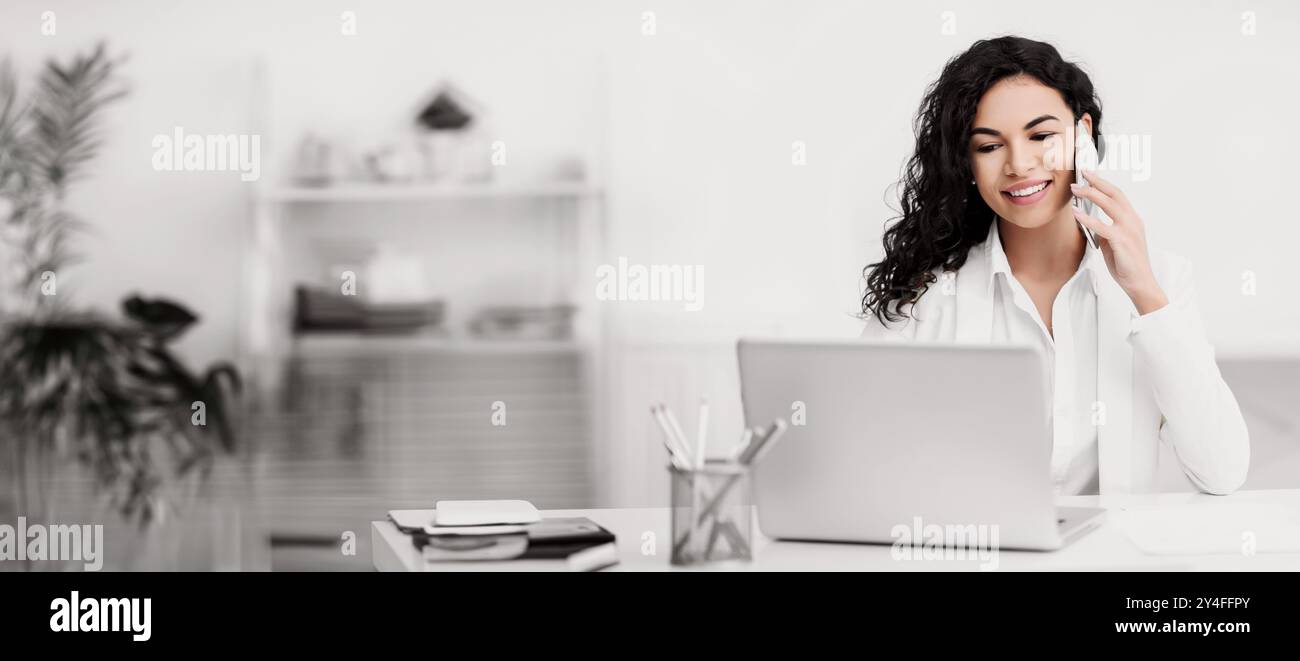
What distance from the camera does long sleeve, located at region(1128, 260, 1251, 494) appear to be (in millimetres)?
1575

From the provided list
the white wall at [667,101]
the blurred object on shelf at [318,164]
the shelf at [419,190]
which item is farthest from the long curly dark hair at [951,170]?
the blurred object on shelf at [318,164]

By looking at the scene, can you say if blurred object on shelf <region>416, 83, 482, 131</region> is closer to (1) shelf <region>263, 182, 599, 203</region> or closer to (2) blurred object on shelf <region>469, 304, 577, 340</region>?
(1) shelf <region>263, 182, 599, 203</region>

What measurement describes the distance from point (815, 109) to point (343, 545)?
1.84 m

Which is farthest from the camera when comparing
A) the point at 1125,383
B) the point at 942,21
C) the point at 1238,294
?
the point at 942,21

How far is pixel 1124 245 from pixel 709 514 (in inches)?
32.5

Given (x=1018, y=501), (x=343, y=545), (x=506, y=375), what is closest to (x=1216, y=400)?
(x=1018, y=501)

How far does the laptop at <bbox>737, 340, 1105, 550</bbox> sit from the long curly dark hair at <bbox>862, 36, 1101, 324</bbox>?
790 mm

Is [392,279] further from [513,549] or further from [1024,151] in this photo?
[513,549]

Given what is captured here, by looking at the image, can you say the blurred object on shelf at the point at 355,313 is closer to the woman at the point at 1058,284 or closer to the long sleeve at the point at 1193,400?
the woman at the point at 1058,284

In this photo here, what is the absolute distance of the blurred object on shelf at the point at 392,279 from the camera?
3.22 meters

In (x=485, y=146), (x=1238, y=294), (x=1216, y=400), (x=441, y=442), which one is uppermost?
(x=485, y=146)

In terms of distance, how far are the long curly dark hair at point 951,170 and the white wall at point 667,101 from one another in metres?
1.17
